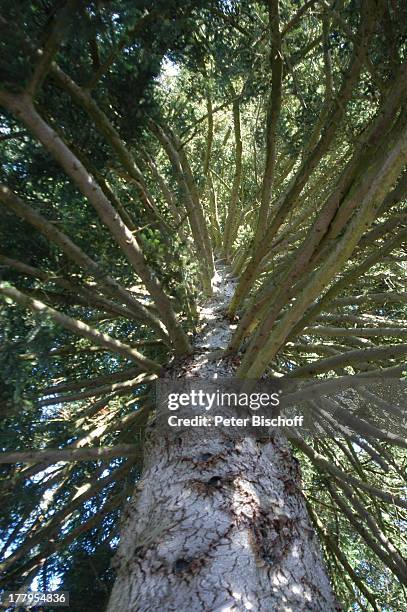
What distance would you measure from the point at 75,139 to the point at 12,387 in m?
1.59

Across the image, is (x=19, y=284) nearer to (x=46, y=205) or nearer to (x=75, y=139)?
(x=46, y=205)

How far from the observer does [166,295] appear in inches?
123

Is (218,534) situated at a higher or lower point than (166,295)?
lower

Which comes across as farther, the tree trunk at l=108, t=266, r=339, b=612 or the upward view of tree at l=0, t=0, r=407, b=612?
the upward view of tree at l=0, t=0, r=407, b=612

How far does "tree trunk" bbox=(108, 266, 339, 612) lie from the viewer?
1.86m

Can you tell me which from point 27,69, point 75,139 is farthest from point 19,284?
point 27,69

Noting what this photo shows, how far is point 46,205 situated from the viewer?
3168 millimetres

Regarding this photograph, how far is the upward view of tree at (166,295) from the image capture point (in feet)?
6.78

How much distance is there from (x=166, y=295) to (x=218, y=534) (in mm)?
1509

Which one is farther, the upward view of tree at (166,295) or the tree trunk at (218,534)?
the upward view of tree at (166,295)

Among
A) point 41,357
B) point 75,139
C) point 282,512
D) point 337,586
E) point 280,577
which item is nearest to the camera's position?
point 280,577

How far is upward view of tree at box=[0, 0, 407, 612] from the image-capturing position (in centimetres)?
207

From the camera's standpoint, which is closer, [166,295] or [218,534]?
[218,534]

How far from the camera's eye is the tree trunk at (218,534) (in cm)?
186
